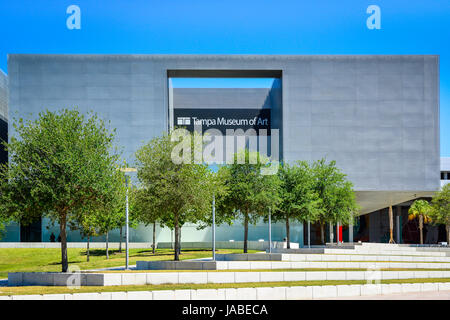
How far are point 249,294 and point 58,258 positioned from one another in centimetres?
3209

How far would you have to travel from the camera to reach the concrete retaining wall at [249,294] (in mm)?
18703

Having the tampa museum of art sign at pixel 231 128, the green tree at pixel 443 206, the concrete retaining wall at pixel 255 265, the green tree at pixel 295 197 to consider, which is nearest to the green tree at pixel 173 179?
the concrete retaining wall at pixel 255 265

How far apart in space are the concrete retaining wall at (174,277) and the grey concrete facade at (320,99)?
39.0m

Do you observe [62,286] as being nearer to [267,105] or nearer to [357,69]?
[357,69]

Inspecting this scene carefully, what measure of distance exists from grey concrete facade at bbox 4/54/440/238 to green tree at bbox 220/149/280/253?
23.2 m

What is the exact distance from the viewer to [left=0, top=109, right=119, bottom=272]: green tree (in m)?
25.9

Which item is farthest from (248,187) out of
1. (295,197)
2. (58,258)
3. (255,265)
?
(58,258)

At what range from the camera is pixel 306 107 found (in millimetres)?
65062

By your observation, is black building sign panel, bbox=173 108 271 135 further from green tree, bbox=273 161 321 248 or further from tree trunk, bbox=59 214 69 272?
tree trunk, bbox=59 214 69 272

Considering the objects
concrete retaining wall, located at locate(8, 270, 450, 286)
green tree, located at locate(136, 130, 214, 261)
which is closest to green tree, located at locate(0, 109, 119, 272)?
concrete retaining wall, located at locate(8, 270, 450, 286)

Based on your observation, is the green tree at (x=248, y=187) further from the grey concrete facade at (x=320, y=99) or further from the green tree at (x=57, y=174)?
the grey concrete facade at (x=320, y=99)

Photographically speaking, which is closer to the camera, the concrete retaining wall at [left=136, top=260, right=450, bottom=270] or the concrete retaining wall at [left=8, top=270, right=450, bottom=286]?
the concrete retaining wall at [left=8, top=270, right=450, bottom=286]
